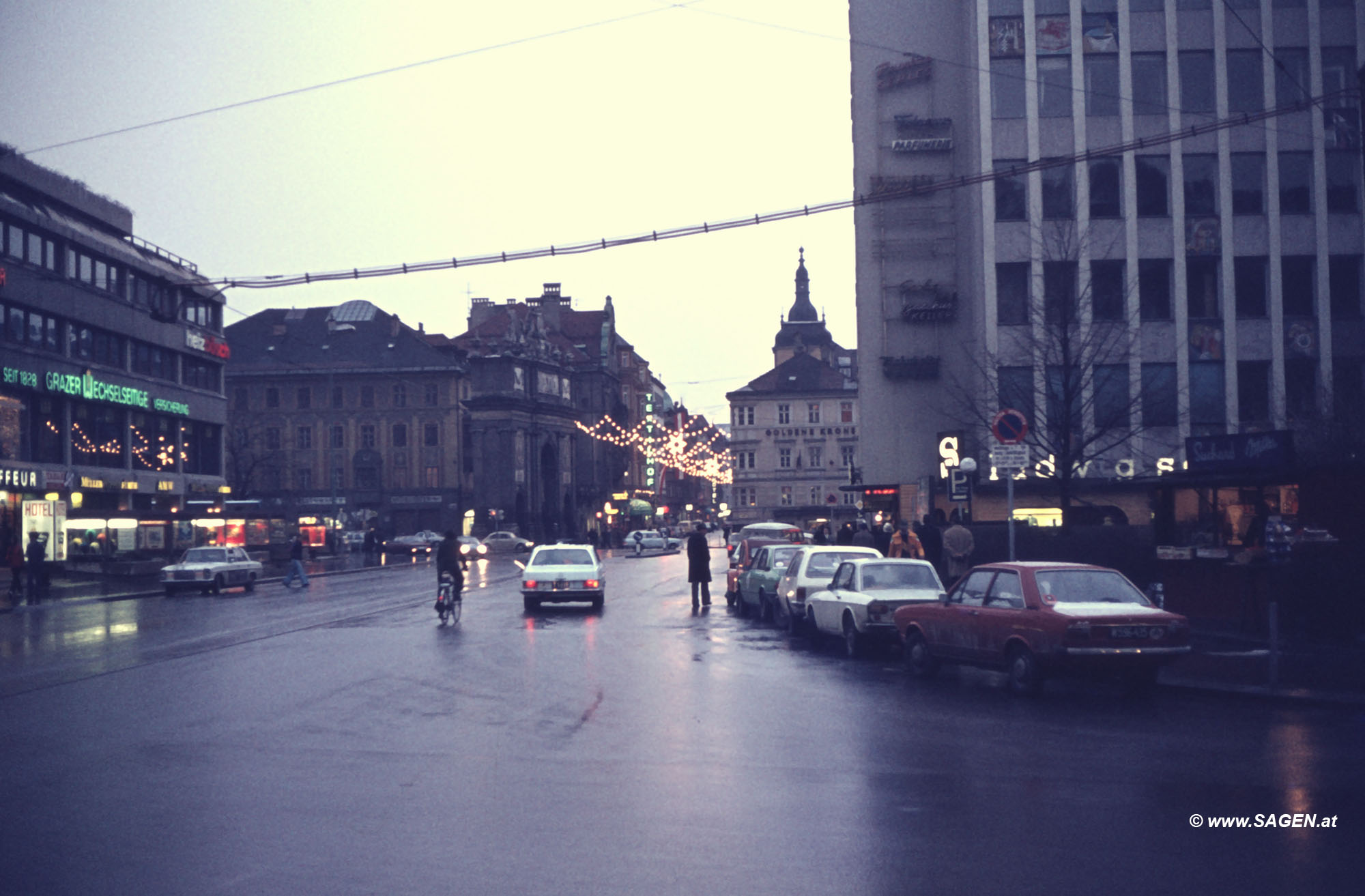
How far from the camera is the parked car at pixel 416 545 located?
263 ft

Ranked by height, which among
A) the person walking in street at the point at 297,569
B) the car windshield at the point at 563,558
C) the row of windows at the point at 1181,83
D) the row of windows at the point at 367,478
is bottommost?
the person walking in street at the point at 297,569

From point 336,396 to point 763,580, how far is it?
8031 cm

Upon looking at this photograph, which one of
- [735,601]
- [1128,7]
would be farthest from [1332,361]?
[735,601]

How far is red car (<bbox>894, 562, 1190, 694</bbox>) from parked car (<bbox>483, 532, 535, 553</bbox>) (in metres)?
73.1

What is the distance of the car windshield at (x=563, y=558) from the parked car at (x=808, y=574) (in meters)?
7.73

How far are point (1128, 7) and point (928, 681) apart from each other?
39.9m

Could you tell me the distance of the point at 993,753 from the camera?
1051cm

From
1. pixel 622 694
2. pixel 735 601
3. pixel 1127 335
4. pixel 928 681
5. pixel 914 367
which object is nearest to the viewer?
pixel 622 694

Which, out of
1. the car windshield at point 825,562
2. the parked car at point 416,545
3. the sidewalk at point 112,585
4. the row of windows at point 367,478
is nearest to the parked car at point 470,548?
the parked car at point 416,545

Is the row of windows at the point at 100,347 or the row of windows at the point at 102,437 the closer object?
the row of windows at the point at 100,347

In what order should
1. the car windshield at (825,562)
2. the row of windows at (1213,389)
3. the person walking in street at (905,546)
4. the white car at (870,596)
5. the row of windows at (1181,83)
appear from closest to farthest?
the white car at (870,596), the car windshield at (825,562), the person walking in street at (905,546), the row of windows at (1213,389), the row of windows at (1181,83)

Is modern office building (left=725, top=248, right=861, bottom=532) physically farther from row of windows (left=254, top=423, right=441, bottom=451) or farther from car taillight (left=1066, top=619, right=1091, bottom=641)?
car taillight (left=1066, top=619, right=1091, bottom=641)

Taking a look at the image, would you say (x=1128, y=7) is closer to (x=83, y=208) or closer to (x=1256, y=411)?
(x=1256, y=411)

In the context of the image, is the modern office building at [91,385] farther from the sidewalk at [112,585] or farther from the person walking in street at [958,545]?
the person walking in street at [958,545]
